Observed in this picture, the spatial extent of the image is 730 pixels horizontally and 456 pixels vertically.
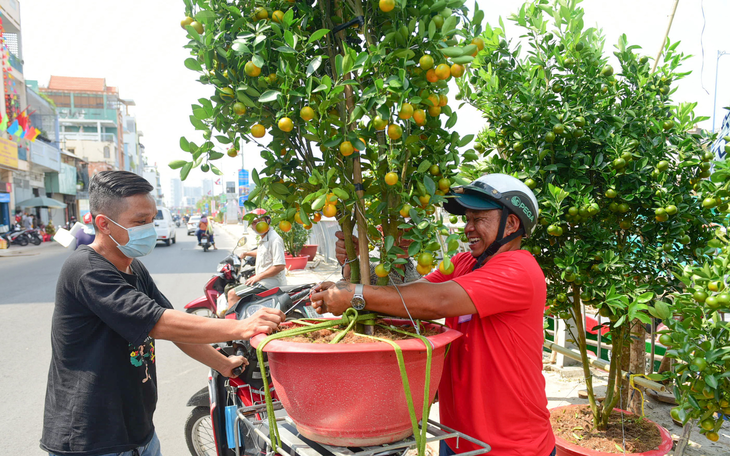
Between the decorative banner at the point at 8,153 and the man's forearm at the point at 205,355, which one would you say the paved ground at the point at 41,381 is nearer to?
the man's forearm at the point at 205,355

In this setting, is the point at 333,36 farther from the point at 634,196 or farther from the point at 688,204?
the point at 688,204

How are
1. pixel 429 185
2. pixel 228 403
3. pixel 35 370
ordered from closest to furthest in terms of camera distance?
pixel 429 185
pixel 228 403
pixel 35 370

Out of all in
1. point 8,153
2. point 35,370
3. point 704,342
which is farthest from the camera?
point 8,153

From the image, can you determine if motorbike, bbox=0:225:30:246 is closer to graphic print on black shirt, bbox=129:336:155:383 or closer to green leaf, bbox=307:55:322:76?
graphic print on black shirt, bbox=129:336:155:383

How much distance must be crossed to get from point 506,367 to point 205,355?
4.55ft

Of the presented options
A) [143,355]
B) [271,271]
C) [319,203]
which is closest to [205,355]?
[143,355]

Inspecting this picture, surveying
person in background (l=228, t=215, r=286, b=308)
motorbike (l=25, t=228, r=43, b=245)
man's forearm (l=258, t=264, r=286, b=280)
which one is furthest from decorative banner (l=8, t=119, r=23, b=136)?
man's forearm (l=258, t=264, r=286, b=280)

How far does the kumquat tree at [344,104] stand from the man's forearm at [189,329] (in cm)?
50

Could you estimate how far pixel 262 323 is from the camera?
1.49 m

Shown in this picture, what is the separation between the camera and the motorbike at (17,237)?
67.6 feet

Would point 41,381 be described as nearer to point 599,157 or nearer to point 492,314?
point 492,314

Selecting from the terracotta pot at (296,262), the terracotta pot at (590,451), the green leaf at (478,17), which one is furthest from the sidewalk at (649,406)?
the terracotta pot at (296,262)

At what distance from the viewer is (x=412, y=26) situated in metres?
1.33

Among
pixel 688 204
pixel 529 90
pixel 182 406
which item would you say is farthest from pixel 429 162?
pixel 182 406
